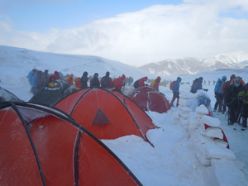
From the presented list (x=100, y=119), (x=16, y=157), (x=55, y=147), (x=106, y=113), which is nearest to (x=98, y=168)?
(x=55, y=147)

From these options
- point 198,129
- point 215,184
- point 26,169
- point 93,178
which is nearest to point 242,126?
point 198,129

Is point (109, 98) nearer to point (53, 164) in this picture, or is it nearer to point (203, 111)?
point (203, 111)

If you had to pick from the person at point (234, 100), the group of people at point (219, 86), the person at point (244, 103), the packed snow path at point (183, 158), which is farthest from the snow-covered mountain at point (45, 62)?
the packed snow path at point (183, 158)

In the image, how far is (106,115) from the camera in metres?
8.68

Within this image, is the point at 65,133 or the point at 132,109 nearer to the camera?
the point at 65,133

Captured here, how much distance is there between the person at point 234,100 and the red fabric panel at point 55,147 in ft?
28.7

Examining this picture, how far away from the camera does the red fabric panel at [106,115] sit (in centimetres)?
859

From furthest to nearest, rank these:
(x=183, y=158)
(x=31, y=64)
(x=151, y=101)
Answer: (x=31, y=64)
(x=151, y=101)
(x=183, y=158)

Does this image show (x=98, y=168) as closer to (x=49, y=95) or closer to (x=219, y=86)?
(x=49, y=95)

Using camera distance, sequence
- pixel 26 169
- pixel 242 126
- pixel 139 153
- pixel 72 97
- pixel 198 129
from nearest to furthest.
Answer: pixel 26 169 < pixel 139 153 < pixel 198 129 < pixel 72 97 < pixel 242 126

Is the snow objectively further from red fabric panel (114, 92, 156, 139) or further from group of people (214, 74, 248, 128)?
group of people (214, 74, 248, 128)

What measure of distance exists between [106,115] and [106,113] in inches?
2.5

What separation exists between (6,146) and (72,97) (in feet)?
15.7

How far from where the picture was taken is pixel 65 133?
5.21 m
